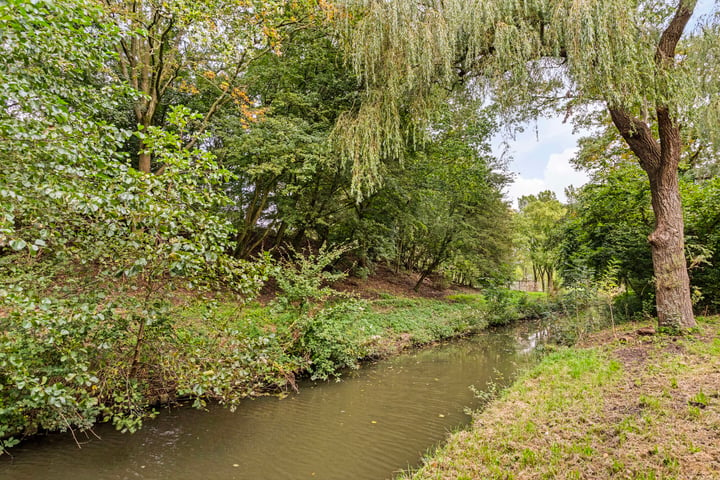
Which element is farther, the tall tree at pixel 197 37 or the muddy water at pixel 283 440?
the tall tree at pixel 197 37

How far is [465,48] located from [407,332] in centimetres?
670

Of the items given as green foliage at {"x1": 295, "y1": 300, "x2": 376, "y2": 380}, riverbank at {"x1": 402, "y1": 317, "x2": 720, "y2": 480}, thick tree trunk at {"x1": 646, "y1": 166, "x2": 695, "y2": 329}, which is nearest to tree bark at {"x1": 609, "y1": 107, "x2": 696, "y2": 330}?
thick tree trunk at {"x1": 646, "y1": 166, "x2": 695, "y2": 329}

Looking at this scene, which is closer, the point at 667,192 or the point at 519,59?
the point at 519,59

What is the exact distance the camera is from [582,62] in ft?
17.9

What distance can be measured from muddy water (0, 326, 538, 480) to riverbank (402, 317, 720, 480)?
0.75 metres

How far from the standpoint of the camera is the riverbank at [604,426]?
2.49 metres

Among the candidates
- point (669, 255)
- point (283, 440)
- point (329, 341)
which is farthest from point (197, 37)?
point (669, 255)

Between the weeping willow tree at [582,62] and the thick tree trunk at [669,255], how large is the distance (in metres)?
0.02

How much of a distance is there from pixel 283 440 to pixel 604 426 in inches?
131

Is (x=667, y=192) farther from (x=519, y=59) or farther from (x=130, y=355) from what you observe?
(x=130, y=355)

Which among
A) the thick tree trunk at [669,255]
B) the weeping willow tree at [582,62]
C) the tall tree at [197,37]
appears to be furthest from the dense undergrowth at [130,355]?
the thick tree trunk at [669,255]

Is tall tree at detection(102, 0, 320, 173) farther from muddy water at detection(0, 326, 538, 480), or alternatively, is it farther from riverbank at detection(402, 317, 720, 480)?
riverbank at detection(402, 317, 720, 480)

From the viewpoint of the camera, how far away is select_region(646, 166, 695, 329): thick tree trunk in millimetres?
5961

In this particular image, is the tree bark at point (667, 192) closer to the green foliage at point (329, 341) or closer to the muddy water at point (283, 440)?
the muddy water at point (283, 440)
